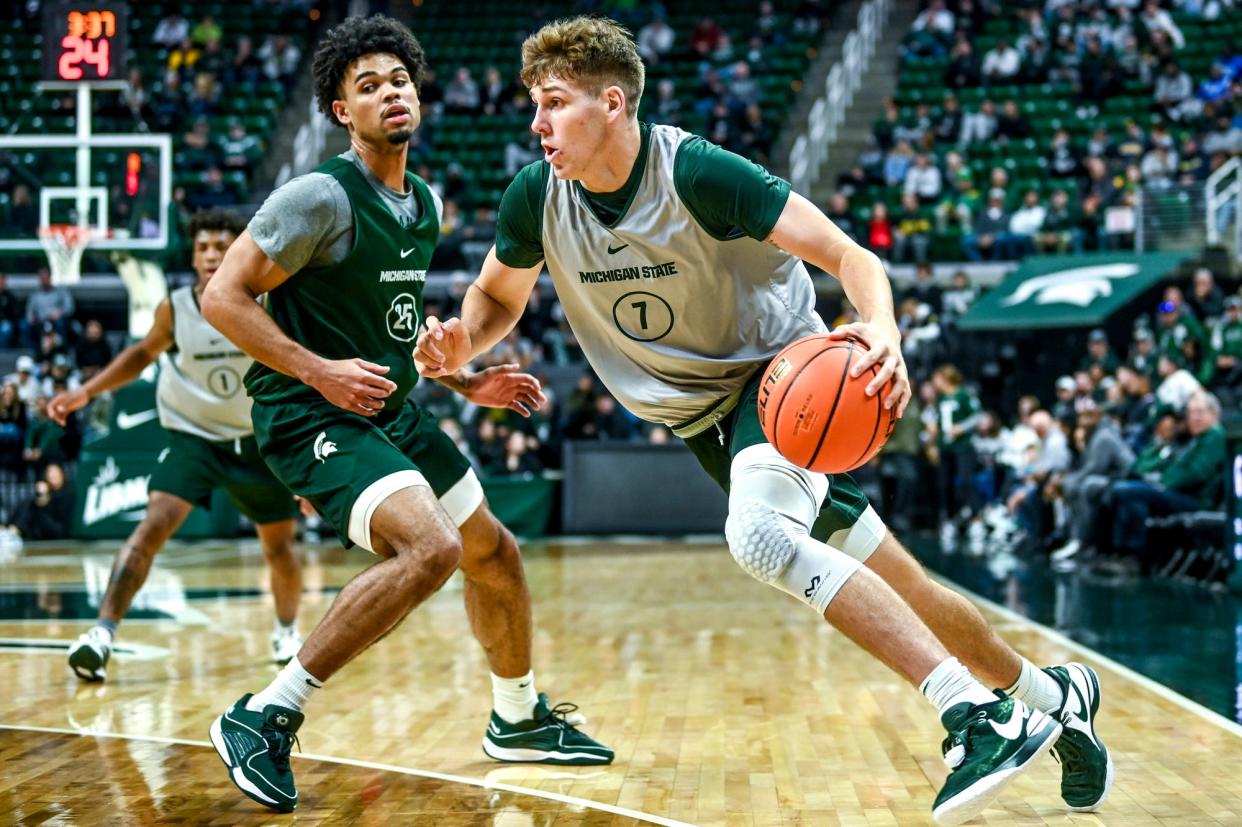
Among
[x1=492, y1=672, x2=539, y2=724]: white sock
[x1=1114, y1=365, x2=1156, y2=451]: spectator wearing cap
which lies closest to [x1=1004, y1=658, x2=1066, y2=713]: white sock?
[x1=492, y1=672, x2=539, y2=724]: white sock

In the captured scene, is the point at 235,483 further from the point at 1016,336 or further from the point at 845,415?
the point at 1016,336

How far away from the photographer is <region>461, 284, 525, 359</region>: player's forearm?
432 centimetres

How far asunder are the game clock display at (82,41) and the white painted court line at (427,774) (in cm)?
1036

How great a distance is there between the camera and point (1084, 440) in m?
13.0

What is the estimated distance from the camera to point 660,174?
394cm

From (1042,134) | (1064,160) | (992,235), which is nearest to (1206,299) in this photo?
(992,235)

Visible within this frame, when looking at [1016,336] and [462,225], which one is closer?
[1016,336]

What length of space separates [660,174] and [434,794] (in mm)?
1807

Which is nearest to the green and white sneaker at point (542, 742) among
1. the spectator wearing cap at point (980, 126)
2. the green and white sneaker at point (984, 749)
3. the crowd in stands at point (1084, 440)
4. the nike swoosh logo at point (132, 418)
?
the green and white sneaker at point (984, 749)

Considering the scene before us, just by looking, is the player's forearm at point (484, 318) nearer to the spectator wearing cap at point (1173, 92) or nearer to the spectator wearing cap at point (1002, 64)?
the spectator wearing cap at point (1173, 92)

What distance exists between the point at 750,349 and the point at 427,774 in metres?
1.57

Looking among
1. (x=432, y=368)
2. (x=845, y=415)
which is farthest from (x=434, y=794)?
(x=845, y=415)

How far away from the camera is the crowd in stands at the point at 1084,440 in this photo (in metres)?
11.0

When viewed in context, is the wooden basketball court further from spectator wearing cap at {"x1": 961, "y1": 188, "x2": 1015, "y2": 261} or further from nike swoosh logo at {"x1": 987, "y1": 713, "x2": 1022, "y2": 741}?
spectator wearing cap at {"x1": 961, "y1": 188, "x2": 1015, "y2": 261}
